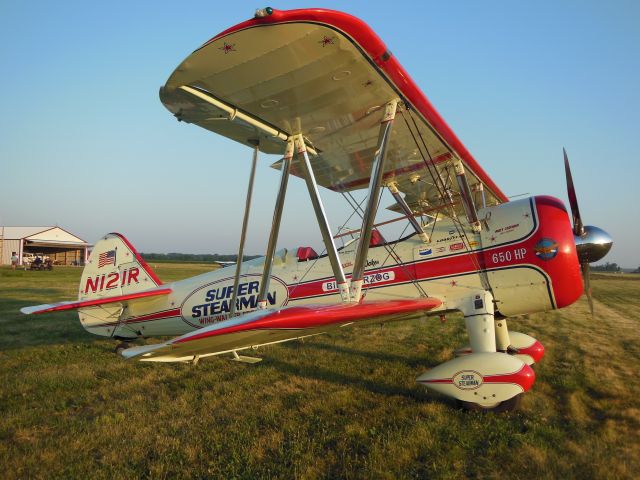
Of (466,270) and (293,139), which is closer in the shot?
(293,139)

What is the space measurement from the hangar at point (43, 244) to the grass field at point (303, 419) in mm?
52377

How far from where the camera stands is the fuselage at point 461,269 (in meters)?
4.95

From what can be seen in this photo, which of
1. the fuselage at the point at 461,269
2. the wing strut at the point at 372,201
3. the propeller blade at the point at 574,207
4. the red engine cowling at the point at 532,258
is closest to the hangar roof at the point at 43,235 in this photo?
the fuselage at the point at 461,269

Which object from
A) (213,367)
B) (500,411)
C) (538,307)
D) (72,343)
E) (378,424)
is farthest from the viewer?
(72,343)

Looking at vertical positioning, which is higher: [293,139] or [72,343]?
[293,139]

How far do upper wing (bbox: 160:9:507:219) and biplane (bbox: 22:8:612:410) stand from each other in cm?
2

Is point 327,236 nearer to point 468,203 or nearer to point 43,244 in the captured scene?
point 468,203

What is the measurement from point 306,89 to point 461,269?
122 inches

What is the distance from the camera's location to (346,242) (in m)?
5.91

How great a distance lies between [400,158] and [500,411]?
360 cm

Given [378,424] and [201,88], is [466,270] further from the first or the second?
[201,88]

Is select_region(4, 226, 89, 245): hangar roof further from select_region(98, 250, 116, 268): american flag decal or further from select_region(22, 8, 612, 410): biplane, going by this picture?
select_region(22, 8, 612, 410): biplane

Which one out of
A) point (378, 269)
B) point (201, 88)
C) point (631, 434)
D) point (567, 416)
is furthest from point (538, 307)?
point (201, 88)

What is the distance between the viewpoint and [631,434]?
370 centimetres
